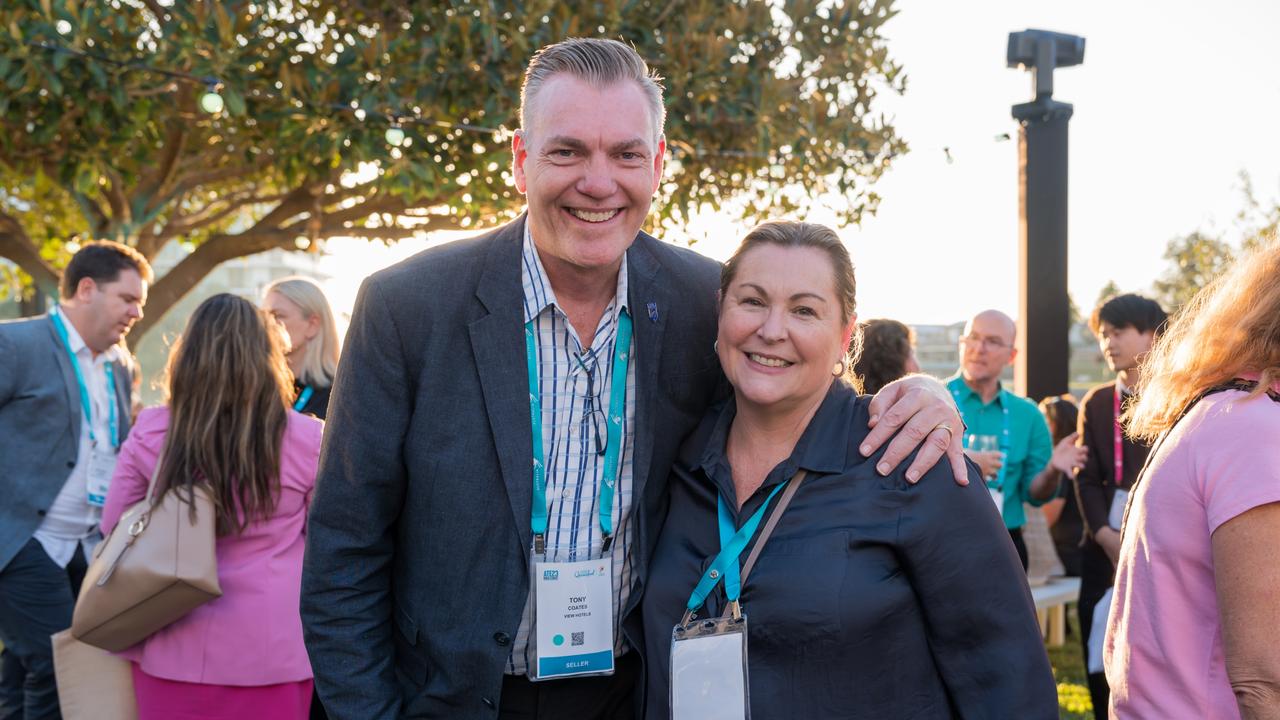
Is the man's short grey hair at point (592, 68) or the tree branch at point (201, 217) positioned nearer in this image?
the man's short grey hair at point (592, 68)

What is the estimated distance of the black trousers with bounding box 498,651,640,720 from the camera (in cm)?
219

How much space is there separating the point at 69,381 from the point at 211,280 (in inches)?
1585

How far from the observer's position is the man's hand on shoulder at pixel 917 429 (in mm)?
2020

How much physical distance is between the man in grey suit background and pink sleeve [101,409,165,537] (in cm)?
116

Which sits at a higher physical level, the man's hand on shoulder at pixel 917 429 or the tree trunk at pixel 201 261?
the tree trunk at pixel 201 261

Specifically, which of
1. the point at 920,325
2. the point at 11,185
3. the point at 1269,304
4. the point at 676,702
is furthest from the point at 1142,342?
the point at 11,185

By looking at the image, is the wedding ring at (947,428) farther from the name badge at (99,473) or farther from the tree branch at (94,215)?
the tree branch at (94,215)

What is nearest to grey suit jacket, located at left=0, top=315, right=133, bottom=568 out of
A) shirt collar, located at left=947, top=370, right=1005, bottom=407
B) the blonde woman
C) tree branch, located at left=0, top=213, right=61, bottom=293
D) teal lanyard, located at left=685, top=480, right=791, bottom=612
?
the blonde woman

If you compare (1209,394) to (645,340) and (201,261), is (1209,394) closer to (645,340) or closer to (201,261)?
(645,340)

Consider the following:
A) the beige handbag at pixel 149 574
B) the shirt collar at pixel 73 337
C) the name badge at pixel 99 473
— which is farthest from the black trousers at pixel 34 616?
the beige handbag at pixel 149 574

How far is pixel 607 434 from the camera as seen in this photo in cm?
224

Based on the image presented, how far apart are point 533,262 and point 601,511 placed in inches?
22.2

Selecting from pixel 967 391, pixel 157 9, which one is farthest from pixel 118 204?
pixel 967 391

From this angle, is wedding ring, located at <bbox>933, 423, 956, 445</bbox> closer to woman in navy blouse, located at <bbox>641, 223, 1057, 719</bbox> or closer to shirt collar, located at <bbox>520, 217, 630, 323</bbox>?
woman in navy blouse, located at <bbox>641, 223, 1057, 719</bbox>
